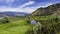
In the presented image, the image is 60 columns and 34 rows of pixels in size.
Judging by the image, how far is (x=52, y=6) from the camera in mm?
186750

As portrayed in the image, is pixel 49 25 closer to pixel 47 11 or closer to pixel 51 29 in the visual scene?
pixel 51 29

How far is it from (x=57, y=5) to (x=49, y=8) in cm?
1012

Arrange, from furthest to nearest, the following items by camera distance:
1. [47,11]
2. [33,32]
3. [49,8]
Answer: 1. [49,8]
2. [47,11]
3. [33,32]

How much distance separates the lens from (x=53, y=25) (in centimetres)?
Answer: 2622

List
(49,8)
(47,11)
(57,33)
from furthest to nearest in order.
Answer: (49,8) → (47,11) → (57,33)

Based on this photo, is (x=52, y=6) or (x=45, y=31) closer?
(x=45, y=31)

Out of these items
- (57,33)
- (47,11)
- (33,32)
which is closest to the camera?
(57,33)

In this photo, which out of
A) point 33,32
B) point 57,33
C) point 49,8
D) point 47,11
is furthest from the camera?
point 49,8

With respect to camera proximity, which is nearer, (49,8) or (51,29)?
(51,29)

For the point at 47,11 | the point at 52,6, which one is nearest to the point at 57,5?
the point at 52,6

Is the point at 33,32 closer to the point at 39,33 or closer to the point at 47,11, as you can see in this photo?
the point at 39,33

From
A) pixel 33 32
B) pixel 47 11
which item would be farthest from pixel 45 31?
pixel 47 11

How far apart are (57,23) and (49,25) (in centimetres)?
153

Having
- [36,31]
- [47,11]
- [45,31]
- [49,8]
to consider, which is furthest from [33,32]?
[49,8]
